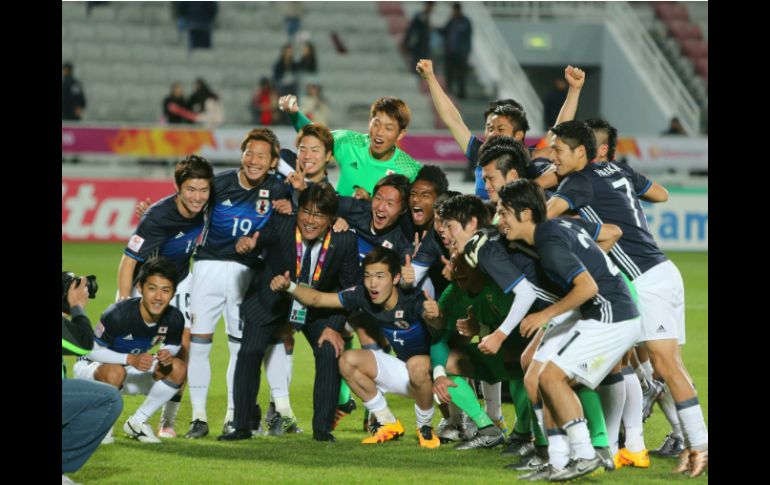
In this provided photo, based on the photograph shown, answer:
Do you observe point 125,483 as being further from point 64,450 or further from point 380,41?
point 380,41

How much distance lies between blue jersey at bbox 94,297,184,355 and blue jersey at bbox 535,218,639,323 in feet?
8.44

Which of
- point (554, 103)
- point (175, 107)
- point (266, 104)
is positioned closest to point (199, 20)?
point (266, 104)

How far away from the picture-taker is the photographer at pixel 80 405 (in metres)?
5.43

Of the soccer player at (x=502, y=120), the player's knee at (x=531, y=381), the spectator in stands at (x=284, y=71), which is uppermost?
the spectator in stands at (x=284, y=71)

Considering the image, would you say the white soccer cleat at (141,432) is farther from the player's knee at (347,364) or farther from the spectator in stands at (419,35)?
the spectator in stands at (419,35)

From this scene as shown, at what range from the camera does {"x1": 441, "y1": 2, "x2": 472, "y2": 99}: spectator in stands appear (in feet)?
75.4

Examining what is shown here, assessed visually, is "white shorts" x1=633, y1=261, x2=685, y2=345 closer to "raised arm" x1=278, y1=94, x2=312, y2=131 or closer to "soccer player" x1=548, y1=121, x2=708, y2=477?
"soccer player" x1=548, y1=121, x2=708, y2=477

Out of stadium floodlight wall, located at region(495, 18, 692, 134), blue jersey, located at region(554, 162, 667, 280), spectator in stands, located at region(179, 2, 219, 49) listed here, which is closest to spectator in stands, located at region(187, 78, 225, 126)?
spectator in stands, located at region(179, 2, 219, 49)

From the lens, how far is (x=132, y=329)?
23.2ft

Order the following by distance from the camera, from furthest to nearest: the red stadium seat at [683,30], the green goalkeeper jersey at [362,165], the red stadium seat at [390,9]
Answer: the red stadium seat at [683,30] → the red stadium seat at [390,9] → the green goalkeeper jersey at [362,165]

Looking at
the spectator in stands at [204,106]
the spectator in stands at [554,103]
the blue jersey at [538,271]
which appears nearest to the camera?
the blue jersey at [538,271]

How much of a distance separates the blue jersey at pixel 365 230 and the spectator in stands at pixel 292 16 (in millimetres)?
17498

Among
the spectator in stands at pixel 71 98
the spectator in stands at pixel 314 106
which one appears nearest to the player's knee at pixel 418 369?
the spectator in stands at pixel 314 106

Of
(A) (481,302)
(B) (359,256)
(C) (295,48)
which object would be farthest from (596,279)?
(C) (295,48)
